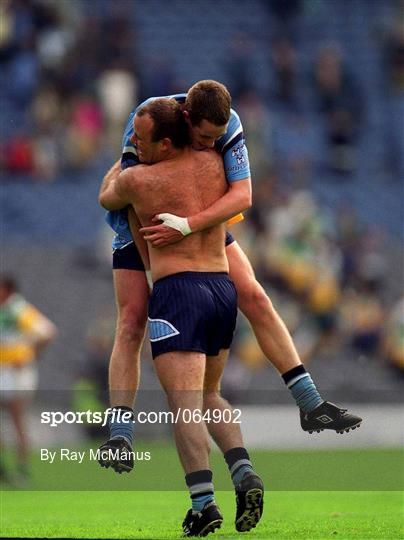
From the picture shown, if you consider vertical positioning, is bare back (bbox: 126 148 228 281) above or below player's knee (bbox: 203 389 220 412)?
above

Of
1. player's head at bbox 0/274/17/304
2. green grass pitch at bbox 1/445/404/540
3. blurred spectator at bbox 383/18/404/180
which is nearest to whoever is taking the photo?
green grass pitch at bbox 1/445/404/540

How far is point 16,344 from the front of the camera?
53.1 ft

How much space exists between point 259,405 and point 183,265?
11.3m

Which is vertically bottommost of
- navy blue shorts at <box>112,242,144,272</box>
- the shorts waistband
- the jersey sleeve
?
the shorts waistband

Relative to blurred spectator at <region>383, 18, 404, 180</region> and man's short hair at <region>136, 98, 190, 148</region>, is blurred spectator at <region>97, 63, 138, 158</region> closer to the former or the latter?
blurred spectator at <region>383, 18, 404, 180</region>

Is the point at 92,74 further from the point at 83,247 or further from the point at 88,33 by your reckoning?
the point at 83,247

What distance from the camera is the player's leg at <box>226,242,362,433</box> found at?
9.00 meters

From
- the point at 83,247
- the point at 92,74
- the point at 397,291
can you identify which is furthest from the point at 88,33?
the point at 397,291

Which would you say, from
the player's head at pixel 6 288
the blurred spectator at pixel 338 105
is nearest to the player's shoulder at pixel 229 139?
the player's head at pixel 6 288

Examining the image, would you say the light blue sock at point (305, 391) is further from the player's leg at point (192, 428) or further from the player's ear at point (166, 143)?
the player's ear at point (166, 143)

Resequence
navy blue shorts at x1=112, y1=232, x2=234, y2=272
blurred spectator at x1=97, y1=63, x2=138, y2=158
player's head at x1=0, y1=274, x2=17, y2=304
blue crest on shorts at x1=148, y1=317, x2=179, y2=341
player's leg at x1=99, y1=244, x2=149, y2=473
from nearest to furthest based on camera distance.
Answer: blue crest on shorts at x1=148, y1=317, x2=179, y2=341, player's leg at x1=99, y1=244, x2=149, y2=473, navy blue shorts at x1=112, y1=232, x2=234, y2=272, player's head at x1=0, y1=274, x2=17, y2=304, blurred spectator at x1=97, y1=63, x2=138, y2=158

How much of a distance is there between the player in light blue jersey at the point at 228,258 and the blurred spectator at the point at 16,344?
693cm

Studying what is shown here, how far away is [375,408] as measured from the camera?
2027cm

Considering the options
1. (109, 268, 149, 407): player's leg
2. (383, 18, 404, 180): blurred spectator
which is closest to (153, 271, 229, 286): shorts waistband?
(109, 268, 149, 407): player's leg
